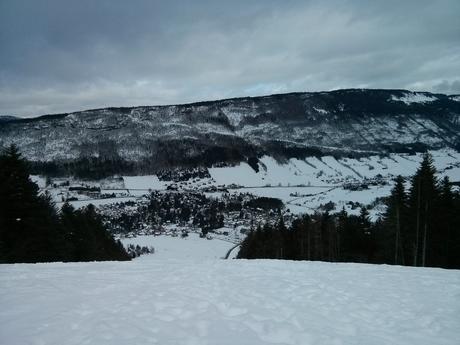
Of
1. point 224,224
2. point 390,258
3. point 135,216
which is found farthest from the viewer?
point 135,216

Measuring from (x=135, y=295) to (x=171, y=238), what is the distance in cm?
12385

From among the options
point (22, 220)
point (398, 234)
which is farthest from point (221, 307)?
point (398, 234)

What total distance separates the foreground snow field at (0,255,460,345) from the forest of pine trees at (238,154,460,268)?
708 inches

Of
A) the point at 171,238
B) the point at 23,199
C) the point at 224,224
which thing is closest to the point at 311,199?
the point at 224,224

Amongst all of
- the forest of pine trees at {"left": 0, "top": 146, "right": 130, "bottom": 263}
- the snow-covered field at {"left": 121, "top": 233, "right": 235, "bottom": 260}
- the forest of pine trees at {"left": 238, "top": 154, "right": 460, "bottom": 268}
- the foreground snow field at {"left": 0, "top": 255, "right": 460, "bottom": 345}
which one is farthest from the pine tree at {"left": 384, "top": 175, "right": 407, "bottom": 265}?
the snow-covered field at {"left": 121, "top": 233, "right": 235, "bottom": 260}

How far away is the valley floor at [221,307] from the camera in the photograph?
660 centimetres

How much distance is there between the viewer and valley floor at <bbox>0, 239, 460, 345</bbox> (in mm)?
6602

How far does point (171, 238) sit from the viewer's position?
129750 mm

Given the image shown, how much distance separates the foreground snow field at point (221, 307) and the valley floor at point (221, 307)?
0.07 feet

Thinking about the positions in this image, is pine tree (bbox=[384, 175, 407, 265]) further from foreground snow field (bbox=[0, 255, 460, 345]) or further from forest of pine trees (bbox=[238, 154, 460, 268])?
foreground snow field (bbox=[0, 255, 460, 345])

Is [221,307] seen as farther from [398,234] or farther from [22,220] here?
[398,234]

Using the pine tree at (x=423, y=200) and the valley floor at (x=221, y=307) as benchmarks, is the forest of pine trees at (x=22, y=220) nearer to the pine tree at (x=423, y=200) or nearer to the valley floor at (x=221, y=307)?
the valley floor at (x=221, y=307)

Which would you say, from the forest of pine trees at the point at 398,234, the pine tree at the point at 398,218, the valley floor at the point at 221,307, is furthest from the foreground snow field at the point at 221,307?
the pine tree at the point at 398,218

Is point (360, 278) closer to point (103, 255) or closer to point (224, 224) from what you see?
point (103, 255)
